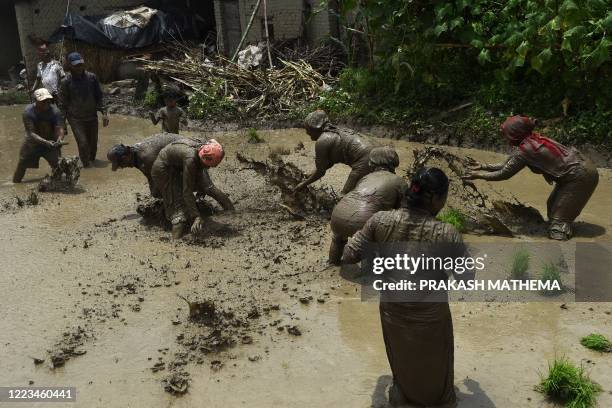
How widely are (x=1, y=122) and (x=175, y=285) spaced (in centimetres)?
1110

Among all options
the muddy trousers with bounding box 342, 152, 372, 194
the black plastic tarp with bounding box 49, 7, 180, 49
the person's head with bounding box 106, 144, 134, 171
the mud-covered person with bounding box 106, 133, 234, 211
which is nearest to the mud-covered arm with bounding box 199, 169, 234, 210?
the mud-covered person with bounding box 106, 133, 234, 211

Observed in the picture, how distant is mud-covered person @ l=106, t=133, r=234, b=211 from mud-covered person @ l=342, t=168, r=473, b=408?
143 inches

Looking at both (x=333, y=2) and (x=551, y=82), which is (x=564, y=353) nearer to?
(x=551, y=82)

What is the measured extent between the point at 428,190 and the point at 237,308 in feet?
8.31

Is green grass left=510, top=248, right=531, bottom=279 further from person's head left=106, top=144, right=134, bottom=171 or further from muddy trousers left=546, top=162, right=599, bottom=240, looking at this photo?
person's head left=106, top=144, right=134, bottom=171

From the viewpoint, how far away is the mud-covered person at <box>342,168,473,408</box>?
3.61 metres

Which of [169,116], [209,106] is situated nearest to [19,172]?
[169,116]

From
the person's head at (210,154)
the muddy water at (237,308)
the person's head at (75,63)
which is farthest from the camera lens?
the person's head at (75,63)

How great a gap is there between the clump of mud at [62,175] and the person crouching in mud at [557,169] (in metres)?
5.82

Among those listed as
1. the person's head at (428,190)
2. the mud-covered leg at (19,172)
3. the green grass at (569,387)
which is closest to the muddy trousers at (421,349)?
the person's head at (428,190)

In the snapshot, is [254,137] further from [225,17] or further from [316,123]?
[225,17]

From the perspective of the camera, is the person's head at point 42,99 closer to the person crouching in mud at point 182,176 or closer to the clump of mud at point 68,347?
the person crouching in mud at point 182,176

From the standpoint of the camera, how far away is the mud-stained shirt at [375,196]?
586 cm

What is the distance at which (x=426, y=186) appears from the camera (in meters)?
3.57
